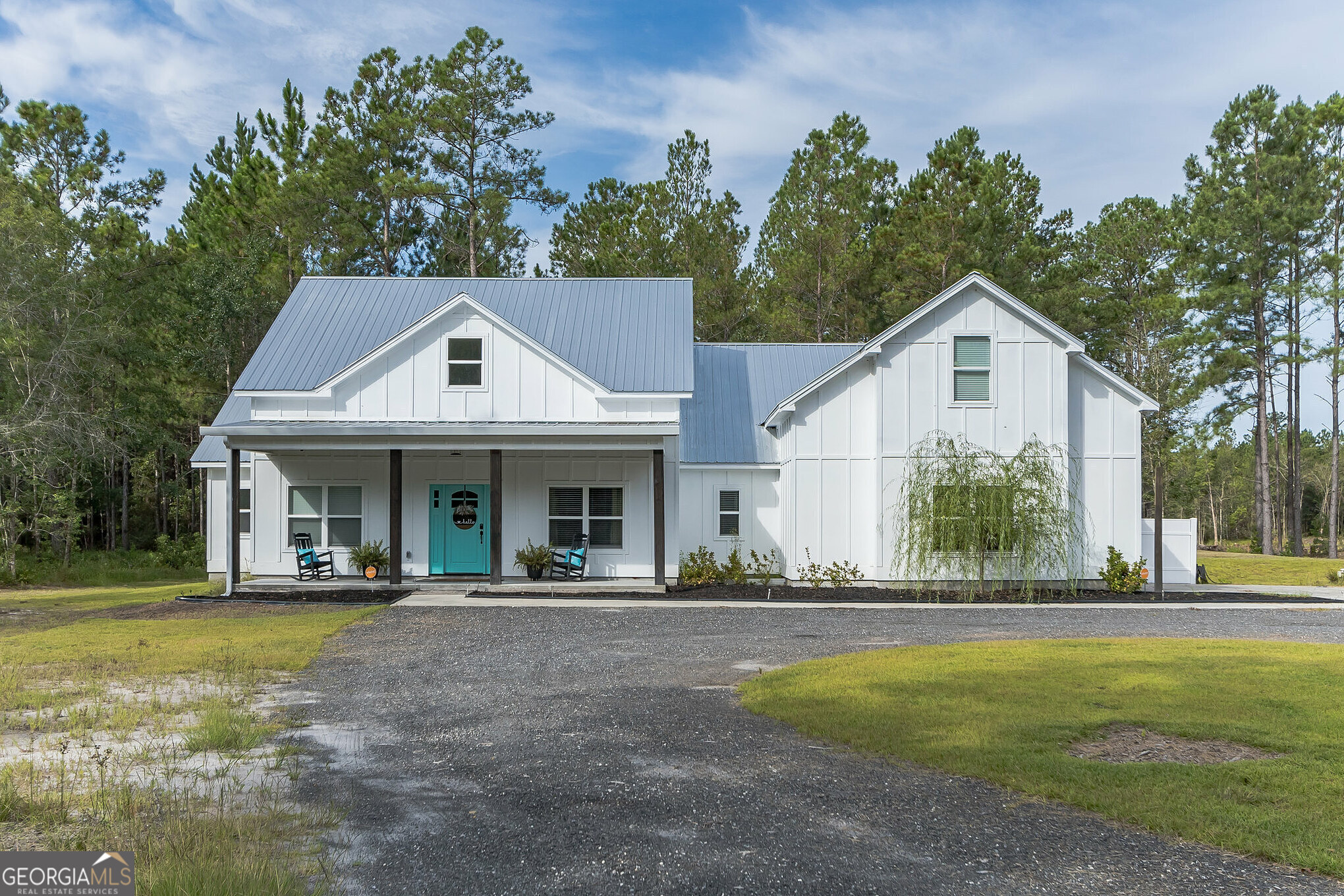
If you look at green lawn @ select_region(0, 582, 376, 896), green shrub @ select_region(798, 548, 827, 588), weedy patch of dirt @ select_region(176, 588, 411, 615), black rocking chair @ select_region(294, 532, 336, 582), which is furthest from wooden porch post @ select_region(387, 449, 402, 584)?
green shrub @ select_region(798, 548, 827, 588)

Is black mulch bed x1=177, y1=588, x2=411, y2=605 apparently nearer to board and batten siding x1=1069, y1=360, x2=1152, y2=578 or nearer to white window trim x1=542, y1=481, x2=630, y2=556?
white window trim x1=542, y1=481, x2=630, y2=556

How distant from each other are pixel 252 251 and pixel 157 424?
684 centimetres

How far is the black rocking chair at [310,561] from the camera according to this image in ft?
61.5

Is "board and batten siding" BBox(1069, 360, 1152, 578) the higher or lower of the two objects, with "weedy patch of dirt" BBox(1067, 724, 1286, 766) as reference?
higher

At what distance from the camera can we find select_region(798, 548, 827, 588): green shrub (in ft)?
63.1

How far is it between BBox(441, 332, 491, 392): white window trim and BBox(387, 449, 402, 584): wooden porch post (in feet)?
5.99

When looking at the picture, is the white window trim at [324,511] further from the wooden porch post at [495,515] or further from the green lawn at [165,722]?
the green lawn at [165,722]

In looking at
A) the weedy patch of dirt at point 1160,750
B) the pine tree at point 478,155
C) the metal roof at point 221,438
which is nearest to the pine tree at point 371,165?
the pine tree at point 478,155

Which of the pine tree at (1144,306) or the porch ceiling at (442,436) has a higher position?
the pine tree at (1144,306)

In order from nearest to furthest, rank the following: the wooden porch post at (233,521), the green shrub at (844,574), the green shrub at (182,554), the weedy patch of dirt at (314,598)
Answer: the weedy patch of dirt at (314,598), the wooden porch post at (233,521), the green shrub at (844,574), the green shrub at (182,554)

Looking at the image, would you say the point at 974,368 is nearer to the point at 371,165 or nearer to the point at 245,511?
the point at 245,511

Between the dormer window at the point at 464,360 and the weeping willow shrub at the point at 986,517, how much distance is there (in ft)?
28.3

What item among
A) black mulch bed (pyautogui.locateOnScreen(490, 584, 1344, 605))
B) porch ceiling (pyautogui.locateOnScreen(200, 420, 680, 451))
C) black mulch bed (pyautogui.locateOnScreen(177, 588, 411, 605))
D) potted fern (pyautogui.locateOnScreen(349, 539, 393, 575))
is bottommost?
black mulch bed (pyautogui.locateOnScreen(490, 584, 1344, 605))

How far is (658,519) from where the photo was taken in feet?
59.0
